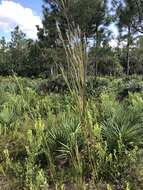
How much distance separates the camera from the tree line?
451 centimetres

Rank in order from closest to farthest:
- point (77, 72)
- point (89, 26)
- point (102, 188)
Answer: point (77, 72) < point (102, 188) < point (89, 26)

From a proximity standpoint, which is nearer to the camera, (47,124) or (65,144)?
(65,144)

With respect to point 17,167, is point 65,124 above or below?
above

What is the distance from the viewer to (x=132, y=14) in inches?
675

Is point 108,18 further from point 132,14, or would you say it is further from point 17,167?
point 17,167

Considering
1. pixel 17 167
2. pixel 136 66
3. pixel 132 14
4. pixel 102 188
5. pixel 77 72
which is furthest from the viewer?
pixel 136 66

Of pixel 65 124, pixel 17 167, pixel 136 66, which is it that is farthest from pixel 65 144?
pixel 136 66

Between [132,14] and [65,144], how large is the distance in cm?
1340

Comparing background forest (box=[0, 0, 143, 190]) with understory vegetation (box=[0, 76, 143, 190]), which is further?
understory vegetation (box=[0, 76, 143, 190])

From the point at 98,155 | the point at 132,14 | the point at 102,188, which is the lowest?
the point at 102,188

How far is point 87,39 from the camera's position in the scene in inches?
134

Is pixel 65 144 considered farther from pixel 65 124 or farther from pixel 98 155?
pixel 98 155

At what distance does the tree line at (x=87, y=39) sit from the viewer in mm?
4513

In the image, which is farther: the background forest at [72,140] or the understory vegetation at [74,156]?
the understory vegetation at [74,156]
